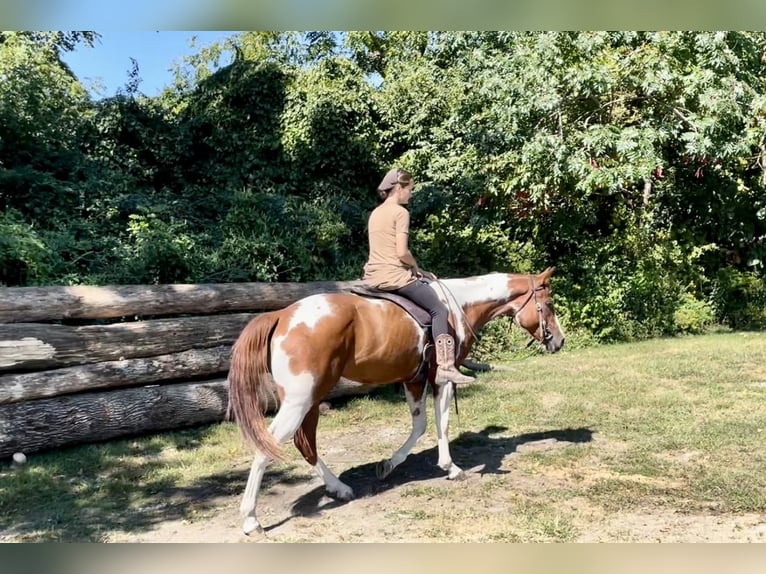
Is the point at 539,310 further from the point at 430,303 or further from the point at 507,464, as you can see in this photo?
the point at 507,464

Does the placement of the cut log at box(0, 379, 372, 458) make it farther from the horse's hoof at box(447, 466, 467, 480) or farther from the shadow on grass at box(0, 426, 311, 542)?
the horse's hoof at box(447, 466, 467, 480)

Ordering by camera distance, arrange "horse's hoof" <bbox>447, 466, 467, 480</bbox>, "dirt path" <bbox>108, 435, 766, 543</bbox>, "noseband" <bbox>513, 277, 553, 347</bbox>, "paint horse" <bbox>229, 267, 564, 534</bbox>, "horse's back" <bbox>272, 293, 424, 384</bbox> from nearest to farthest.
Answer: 1. "dirt path" <bbox>108, 435, 766, 543</bbox>
2. "paint horse" <bbox>229, 267, 564, 534</bbox>
3. "horse's back" <bbox>272, 293, 424, 384</bbox>
4. "horse's hoof" <bbox>447, 466, 467, 480</bbox>
5. "noseband" <bbox>513, 277, 553, 347</bbox>

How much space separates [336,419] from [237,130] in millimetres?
8989

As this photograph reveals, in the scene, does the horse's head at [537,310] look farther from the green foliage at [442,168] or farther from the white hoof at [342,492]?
the green foliage at [442,168]

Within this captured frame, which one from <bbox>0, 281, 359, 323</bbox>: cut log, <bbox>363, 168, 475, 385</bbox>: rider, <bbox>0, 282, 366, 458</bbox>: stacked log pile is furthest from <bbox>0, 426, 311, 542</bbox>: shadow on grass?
<bbox>363, 168, 475, 385</bbox>: rider

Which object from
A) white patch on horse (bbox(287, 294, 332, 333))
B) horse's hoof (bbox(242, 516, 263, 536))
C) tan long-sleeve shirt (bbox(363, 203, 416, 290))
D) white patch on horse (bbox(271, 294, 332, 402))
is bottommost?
horse's hoof (bbox(242, 516, 263, 536))

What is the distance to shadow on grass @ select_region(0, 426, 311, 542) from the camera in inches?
184

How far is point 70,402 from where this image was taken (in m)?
6.50

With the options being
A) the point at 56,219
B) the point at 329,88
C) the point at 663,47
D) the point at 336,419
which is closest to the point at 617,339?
the point at 663,47

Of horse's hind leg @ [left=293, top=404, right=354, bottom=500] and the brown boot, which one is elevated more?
the brown boot

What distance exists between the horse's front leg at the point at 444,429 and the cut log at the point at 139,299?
3.63m

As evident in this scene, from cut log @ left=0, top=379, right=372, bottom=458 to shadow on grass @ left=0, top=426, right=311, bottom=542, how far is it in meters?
0.16

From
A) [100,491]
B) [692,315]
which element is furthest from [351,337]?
[692,315]

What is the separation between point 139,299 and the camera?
7547 mm
